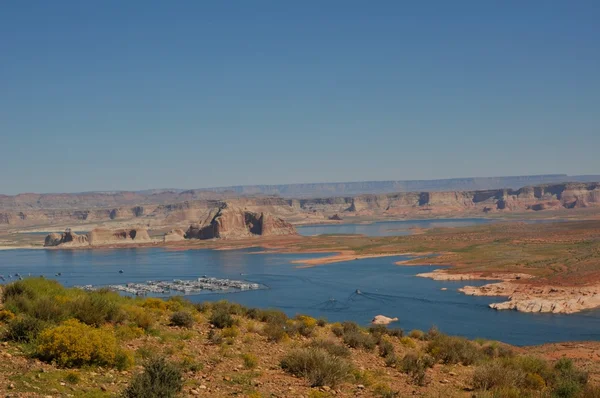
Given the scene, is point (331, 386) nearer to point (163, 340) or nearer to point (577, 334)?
point (163, 340)

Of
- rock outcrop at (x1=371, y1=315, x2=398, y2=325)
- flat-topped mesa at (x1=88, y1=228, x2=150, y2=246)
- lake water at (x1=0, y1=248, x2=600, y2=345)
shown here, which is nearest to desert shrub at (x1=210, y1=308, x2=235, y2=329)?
lake water at (x1=0, y1=248, x2=600, y2=345)

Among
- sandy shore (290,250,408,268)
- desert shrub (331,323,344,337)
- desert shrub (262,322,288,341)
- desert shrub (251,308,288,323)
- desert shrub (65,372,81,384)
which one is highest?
desert shrub (65,372,81,384)

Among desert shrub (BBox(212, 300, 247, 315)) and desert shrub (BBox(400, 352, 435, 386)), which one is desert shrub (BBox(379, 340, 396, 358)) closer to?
desert shrub (BBox(400, 352, 435, 386))

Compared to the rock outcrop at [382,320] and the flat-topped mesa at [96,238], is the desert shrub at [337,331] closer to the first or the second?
the rock outcrop at [382,320]

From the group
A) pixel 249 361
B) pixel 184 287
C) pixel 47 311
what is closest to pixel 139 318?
pixel 47 311

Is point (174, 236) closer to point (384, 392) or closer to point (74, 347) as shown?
point (74, 347)

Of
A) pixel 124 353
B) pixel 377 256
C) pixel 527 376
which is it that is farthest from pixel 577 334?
pixel 377 256
